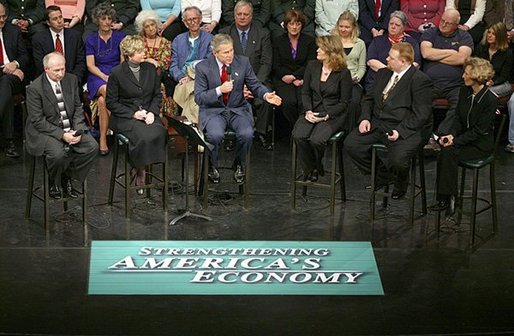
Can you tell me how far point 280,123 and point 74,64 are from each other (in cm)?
224

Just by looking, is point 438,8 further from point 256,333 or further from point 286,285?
point 256,333

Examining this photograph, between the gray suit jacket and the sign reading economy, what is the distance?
0.96 meters

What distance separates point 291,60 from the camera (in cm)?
1045

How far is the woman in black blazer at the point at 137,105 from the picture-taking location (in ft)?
27.3

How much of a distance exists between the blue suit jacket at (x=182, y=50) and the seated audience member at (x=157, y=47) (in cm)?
15

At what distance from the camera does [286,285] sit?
6957 millimetres

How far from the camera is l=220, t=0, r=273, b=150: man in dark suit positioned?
10359 millimetres

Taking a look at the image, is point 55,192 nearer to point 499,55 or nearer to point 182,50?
point 182,50

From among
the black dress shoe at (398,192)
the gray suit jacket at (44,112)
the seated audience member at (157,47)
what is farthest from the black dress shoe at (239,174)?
the seated audience member at (157,47)

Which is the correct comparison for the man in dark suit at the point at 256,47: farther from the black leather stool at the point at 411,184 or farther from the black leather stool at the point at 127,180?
Result: the black leather stool at the point at 411,184

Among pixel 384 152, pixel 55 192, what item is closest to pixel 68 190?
pixel 55 192

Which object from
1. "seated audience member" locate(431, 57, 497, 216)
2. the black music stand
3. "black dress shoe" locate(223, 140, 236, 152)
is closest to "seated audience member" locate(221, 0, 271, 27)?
"black dress shoe" locate(223, 140, 236, 152)

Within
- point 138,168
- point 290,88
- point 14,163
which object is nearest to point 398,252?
point 138,168

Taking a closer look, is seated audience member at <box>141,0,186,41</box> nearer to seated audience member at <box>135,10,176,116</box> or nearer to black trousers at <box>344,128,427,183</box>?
seated audience member at <box>135,10,176,116</box>
